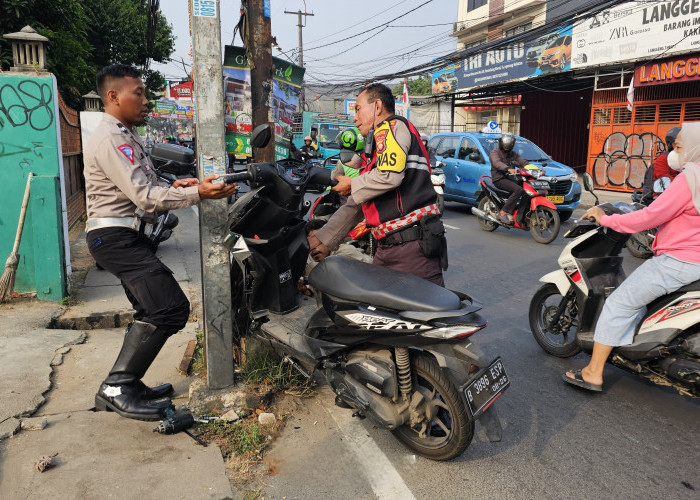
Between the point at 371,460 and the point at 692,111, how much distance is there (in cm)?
1422

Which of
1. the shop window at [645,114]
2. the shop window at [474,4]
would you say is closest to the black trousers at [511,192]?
the shop window at [645,114]

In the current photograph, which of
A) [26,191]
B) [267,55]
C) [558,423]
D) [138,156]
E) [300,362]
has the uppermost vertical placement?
[267,55]

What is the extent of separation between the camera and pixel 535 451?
2.95 metres

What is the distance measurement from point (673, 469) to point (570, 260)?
156 cm

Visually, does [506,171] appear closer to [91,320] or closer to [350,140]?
[350,140]

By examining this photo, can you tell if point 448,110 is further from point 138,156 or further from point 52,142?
point 138,156

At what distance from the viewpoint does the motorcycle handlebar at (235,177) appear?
2854 mm

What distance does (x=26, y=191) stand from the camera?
5004 millimetres

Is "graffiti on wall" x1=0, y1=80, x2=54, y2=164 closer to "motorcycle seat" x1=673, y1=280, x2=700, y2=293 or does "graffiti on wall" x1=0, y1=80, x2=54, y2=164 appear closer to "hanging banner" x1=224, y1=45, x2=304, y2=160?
"hanging banner" x1=224, y1=45, x2=304, y2=160

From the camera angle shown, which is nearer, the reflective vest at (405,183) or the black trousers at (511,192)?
the reflective vest at (405,183)

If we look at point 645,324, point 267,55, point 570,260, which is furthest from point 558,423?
point 267,55

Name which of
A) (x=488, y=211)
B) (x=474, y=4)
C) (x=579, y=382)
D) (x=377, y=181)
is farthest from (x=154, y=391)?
(x=474, y=4)

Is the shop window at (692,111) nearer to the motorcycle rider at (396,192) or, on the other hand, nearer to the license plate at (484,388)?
the motorcycle rider at (396,192)

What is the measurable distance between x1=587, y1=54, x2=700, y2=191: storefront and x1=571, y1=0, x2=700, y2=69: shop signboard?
405 mm
